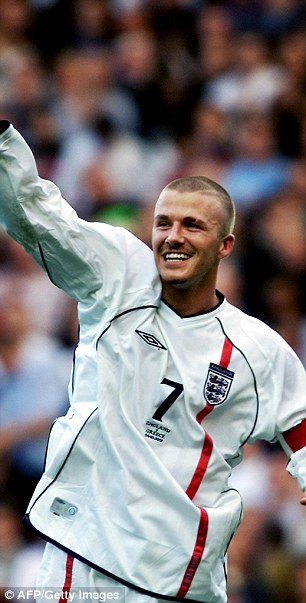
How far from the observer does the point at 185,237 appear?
14.6 feet

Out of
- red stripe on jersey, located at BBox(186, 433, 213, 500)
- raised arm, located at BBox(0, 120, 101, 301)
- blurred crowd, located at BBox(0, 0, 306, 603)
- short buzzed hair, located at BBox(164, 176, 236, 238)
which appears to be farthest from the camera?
blurred crowd, located at BBox(0, 0, 306, 603)

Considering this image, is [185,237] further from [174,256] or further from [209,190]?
[209,190]

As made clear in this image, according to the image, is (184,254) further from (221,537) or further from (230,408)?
(221,537)

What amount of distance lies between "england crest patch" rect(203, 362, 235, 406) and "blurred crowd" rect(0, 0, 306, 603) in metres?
2.14

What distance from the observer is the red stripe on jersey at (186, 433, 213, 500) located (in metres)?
4.42

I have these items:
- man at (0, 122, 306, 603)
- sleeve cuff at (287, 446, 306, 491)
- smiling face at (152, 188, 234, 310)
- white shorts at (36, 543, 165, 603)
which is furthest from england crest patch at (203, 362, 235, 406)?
white shorts at (36, 543, 165, 603)

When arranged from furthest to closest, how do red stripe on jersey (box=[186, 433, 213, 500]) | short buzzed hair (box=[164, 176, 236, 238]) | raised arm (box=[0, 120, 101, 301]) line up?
short buzzed hair (box=[164, 176, 236, 238]) < red stripe on jersey (box=[186, 433, 213, 500]) < raised arm (box=[0, 120, 101, 301])

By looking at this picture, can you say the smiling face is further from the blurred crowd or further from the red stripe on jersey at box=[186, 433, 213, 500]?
the blurred crowd

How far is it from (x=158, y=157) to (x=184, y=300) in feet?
15.0

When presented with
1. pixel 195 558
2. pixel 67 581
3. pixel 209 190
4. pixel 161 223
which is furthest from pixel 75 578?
pixel 209 190

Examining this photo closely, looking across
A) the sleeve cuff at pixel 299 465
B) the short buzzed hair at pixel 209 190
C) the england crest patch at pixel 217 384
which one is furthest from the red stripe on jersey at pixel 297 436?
the short buzzed hair at pixel 209 190

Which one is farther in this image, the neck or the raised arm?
the neck

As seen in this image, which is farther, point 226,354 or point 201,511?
point 226,354

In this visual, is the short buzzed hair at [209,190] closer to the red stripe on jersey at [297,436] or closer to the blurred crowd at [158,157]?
the red stripe on jersey at [297,436]
